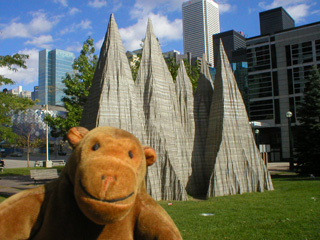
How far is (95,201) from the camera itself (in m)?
2.36

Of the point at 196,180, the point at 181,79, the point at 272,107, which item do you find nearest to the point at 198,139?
the point at 196,180

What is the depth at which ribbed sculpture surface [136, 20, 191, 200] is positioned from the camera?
9.66 meters

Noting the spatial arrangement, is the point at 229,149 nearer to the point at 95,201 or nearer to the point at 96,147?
the point at 96,147

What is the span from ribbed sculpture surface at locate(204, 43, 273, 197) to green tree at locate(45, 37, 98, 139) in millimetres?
8891

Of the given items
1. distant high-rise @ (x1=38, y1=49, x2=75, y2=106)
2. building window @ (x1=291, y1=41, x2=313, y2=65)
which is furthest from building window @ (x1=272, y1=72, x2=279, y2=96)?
distant high-rise @ (x1=38, y1=49, x2=75, y2=106)

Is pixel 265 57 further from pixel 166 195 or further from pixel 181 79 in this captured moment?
pixel 166 195

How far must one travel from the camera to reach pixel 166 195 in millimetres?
9695

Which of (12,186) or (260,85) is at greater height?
(260,85)

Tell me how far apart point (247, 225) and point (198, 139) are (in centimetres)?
541

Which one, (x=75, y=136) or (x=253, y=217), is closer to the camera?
(x=75, y=136)

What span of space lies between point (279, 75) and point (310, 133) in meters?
19.7

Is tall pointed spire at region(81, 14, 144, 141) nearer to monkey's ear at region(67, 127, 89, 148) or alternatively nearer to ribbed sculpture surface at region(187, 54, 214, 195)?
ribbed sculpture surface at region(187, 54, 214, 195)

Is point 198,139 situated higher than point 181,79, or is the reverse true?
point 181,79

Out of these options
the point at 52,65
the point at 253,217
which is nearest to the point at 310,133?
the point at 253,217
